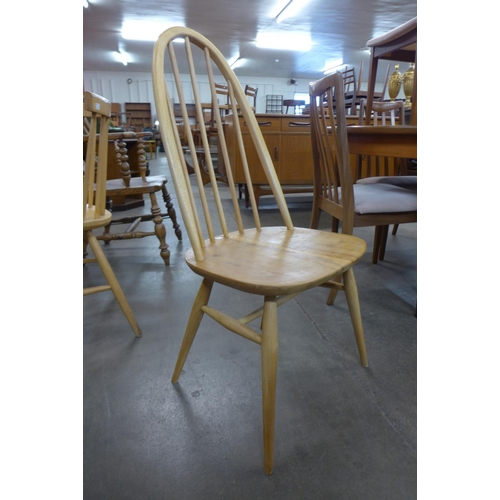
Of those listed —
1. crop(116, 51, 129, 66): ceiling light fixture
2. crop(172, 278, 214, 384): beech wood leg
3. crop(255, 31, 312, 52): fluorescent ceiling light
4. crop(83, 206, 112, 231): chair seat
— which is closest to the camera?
crop(172, 278, 214, 384): beech wood leg

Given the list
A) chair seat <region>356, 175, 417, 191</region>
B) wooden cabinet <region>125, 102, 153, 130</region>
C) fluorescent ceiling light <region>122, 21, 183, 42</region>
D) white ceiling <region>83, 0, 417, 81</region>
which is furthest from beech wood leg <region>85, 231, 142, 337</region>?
wooden cabinet <region>125, 102, 153, 130</region>

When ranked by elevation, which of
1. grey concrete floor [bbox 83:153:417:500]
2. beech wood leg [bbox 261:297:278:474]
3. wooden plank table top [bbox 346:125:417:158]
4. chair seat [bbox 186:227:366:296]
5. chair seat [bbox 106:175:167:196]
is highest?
wooden plank table top [bbox 346:125:417:158]

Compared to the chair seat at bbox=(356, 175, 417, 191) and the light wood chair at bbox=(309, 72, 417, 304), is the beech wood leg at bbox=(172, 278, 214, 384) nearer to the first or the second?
the light wood chair at bbox=(309, 72, 417, 304)

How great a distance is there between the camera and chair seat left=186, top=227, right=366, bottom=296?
2.41 feet

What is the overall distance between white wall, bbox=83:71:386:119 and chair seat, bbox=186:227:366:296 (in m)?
13.7

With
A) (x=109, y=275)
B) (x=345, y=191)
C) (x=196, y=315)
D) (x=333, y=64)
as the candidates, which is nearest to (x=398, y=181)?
(x=345, y=191)

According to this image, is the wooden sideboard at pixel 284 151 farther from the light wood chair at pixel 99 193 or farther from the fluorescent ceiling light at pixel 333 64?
the fluorescent ceiling light at pixel 333 64

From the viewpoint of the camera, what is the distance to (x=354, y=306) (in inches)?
42.9

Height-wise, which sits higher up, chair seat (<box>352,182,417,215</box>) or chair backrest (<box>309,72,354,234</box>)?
chair backrest (<box>309,72,354,234</box>)

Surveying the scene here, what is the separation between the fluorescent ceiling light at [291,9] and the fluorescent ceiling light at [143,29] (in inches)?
87.1

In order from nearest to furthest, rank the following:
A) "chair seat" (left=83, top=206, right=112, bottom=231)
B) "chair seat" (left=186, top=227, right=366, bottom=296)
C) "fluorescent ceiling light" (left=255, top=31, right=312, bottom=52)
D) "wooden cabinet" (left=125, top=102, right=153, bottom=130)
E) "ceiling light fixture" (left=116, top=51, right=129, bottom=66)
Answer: "chair seat" (left=186, top=227, right=366, bottom=296) → "chair seat" (left=83, top=206, right=112, bottom=231) → "fluorescent ceiling light" (left=255, top=31, right=312, bottom=52) → "ceiling light fixture" (left=116, top=51, right=129, bottom=66) → "wooden cabinet" (left=125, top=102, right=153, bottom=130)

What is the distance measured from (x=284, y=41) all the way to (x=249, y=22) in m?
2.01

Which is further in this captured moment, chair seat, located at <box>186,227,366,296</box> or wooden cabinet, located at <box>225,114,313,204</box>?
wooden cabinet, located at <box>225,114,313,204</box>
